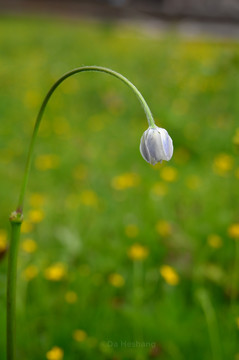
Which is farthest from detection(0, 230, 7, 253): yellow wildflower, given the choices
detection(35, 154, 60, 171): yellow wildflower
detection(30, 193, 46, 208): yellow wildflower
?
detection(35, 154, 60, 171): yellow wildflower

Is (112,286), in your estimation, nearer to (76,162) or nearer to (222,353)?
(222,353)

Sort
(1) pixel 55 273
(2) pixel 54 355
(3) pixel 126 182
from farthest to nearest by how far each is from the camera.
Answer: (3) pixel 126 182, (1) pixel 55 273, (2) pixel 54 355

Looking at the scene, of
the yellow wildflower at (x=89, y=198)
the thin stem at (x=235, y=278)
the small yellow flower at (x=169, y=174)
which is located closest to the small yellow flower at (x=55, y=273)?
the thin stem at (x=235, y=278)

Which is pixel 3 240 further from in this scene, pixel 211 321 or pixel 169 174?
pixel 169 174

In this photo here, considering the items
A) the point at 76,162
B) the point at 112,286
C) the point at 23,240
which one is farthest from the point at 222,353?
the point at 76,162

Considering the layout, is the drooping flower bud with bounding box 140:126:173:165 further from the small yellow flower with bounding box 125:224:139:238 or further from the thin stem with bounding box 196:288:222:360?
the small yellow flower with bounding box 125:224:139:238

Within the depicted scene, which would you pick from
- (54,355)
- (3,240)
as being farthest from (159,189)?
(54,355)
